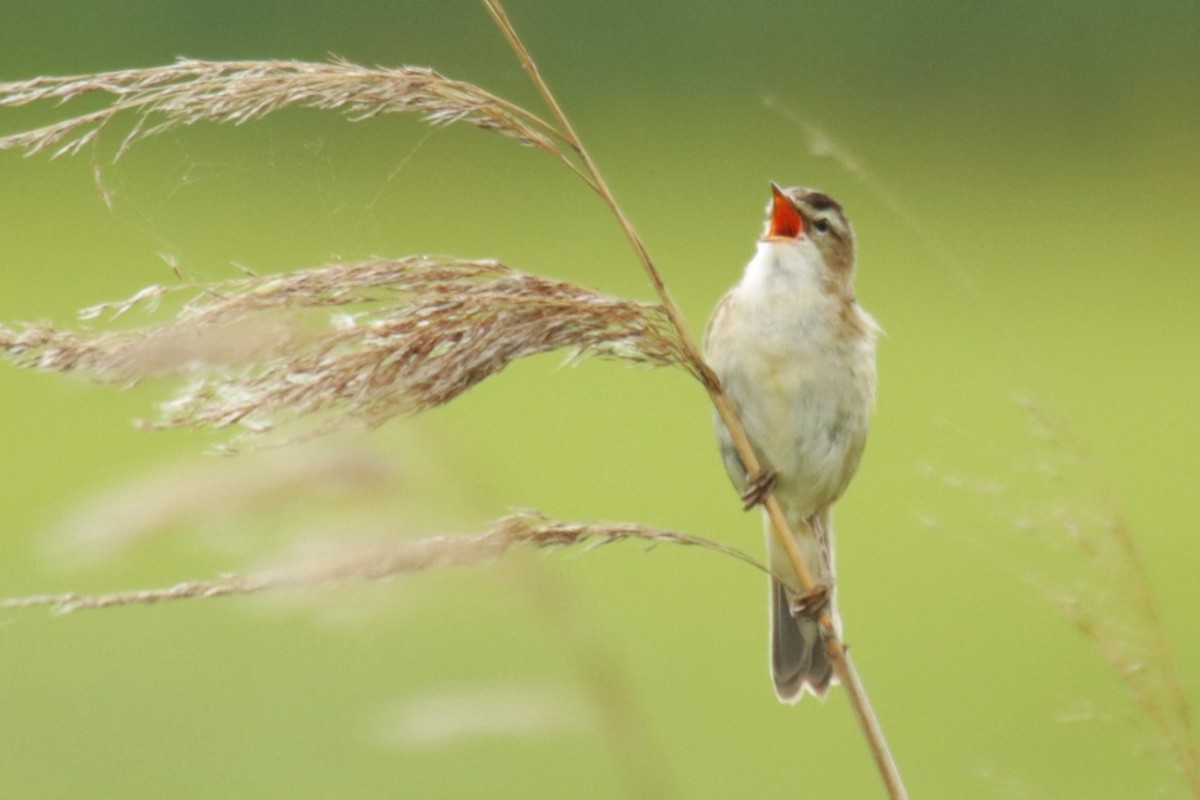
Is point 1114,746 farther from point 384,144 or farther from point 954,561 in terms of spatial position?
point 384,144

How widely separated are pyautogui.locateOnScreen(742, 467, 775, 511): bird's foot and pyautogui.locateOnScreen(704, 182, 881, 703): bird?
17 centimetres

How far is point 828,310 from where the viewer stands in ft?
9.62

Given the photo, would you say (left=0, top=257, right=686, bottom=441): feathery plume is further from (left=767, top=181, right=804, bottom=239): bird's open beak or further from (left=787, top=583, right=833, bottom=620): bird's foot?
(left=767, top=181, right=804, bottom=239): bird's open beak

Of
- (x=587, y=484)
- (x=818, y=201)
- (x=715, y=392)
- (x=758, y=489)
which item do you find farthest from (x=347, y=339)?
(x=587, y=484)

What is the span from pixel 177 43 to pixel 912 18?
18.7 ft

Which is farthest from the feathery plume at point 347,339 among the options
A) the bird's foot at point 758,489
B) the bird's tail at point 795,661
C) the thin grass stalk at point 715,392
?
the bird's tail at point 795,661

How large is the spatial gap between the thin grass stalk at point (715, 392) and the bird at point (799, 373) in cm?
71

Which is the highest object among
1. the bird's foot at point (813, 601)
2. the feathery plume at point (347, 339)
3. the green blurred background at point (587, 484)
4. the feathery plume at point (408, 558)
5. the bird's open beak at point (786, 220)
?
the feathery plume at point (347, 339)

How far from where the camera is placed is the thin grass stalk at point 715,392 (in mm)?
1744

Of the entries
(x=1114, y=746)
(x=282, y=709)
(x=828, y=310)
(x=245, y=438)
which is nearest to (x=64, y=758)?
(x=282, y=709)

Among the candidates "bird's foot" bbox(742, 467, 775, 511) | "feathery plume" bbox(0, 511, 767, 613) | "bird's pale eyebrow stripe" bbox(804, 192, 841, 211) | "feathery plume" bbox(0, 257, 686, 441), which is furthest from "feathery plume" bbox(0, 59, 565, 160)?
"bird's pale eyebrow stripe" bbox(804, 192, 841, 211)

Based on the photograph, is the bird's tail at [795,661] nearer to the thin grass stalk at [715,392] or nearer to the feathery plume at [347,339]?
the thin grass stalk at [715,392]

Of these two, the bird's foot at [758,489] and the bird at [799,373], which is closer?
the bird's foot at [758,489]

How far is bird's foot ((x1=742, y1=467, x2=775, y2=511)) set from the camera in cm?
217
